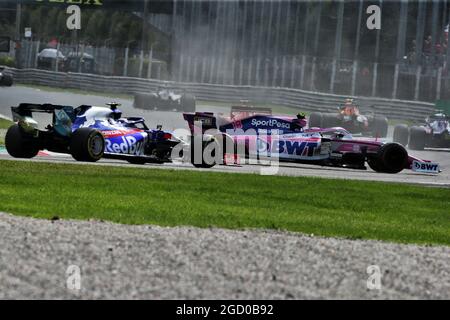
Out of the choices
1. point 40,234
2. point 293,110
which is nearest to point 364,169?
point 40,234

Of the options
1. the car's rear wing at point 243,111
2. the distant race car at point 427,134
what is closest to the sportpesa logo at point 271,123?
the car's rear wing at point 243,111

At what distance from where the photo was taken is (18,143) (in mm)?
17609

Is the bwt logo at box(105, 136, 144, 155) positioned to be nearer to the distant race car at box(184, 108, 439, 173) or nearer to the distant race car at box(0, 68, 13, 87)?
the distant race car at box(184, 108, 439, 173)

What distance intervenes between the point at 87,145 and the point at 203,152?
2.52 metres

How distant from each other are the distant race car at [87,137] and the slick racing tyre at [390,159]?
12.5 feet

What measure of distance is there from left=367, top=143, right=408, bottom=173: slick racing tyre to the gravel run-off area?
972 cm

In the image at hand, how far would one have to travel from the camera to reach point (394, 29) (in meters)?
41.2

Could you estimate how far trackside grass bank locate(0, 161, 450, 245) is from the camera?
1115 cm

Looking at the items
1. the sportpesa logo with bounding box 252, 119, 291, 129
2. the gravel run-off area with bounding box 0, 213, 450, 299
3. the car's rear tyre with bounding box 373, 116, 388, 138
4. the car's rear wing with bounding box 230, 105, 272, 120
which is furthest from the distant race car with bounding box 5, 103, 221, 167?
the car's rear tyre with bounding box 373, 116, 388, 138

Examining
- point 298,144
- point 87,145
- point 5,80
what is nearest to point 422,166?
point 298,144

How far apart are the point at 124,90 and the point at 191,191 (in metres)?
29.8
